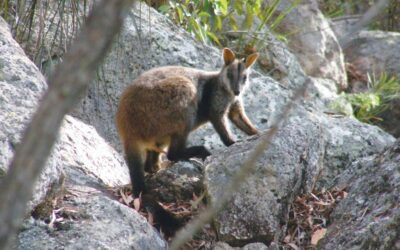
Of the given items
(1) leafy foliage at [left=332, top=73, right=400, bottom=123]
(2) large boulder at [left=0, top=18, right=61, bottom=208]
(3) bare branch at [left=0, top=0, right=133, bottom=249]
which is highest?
(3) bare branch at [left=0, top=0, right=133, bottom=249]

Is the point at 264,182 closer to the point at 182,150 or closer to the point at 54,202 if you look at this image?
the point at 182,150

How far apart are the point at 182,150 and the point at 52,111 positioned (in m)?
4.89

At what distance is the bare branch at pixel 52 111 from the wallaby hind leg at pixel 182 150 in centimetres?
477

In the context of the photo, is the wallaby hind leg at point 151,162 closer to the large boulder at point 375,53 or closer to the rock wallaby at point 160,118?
the rock wallaby at point 160,118

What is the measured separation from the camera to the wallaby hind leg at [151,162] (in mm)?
6562

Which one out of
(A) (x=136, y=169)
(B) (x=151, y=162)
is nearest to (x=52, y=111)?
(A) (x=136, y=169)

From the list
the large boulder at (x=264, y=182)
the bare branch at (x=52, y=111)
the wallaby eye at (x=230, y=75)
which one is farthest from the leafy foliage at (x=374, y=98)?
the bare branch at (x=52, y=111)

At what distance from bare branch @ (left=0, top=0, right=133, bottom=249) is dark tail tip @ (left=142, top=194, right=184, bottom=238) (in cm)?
375

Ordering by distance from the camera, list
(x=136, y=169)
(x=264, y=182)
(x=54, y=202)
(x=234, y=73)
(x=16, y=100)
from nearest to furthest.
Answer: (x=54, y=202)
(x=16, y=100)
(x=264, y=182)
(x=136, y=169)
(x=234, y=73)

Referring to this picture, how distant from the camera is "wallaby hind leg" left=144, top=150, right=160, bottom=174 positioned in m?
6.56

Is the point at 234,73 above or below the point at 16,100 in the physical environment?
below

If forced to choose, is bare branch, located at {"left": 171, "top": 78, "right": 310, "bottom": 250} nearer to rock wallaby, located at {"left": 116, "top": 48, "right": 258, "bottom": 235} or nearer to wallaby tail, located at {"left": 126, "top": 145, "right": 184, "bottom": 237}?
wallaby tail, located at {"left": 126, "top": 145, "right": 184, "bottom": 237}

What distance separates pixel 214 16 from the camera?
752 cm

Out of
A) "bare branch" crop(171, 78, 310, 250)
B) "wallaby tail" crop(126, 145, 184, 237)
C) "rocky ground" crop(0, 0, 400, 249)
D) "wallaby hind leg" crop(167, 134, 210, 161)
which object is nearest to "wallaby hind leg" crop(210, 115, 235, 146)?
"rocky ground" crop(0, 0, 400, 249)
